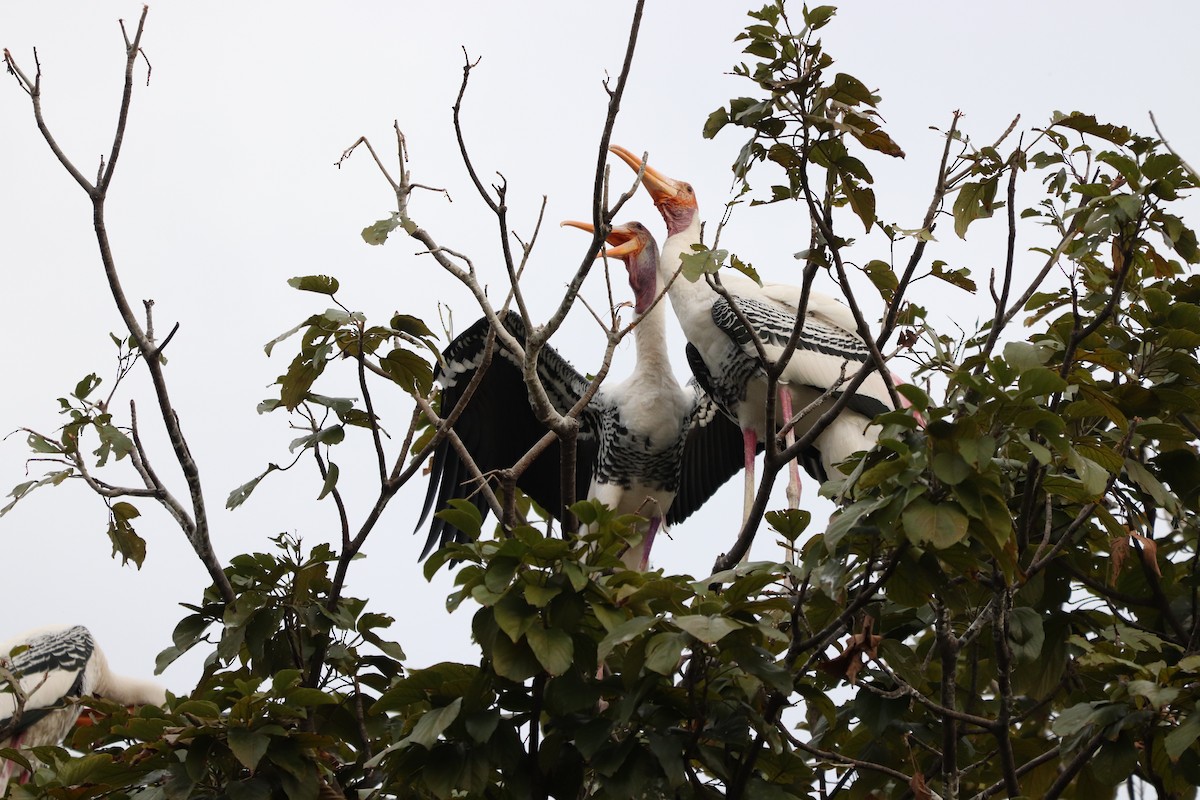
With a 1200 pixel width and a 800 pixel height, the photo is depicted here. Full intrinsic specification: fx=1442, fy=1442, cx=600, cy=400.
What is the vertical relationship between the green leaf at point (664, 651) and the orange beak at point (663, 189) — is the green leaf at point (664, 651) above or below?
below

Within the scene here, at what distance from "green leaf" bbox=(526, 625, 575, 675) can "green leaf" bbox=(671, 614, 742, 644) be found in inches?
7.9

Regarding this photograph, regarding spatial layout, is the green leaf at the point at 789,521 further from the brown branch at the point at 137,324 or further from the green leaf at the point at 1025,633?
the brown branch at the point at 137,324

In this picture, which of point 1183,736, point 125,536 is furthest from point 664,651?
point 125,536

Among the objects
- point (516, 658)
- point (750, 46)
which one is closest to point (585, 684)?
point (516, 658)

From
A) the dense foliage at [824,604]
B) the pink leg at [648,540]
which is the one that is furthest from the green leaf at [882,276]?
the pink leg at [648,540]

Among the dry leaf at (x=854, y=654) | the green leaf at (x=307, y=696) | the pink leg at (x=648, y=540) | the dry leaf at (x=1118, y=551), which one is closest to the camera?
the green leaf at (x=307, y=696)

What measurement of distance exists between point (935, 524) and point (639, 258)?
139 inches

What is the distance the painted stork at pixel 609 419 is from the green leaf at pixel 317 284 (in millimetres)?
2008

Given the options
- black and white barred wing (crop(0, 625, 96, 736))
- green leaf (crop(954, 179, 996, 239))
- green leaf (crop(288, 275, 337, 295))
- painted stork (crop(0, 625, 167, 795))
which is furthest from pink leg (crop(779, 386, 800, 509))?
black and white barred wing (crop(0, 625, 96, 736))

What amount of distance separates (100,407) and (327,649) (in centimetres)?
85

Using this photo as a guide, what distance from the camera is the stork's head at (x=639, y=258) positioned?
19.1ft

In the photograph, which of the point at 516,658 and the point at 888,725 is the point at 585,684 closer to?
the point at 516,658

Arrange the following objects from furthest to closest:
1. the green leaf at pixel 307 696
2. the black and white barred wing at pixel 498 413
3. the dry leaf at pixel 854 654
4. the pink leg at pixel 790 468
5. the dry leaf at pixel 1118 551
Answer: the black and white barred wing at pixel 498 413 → the pink leg at pixel 790 468 → the dry leaf at pixel 1118 551 → the dry leaf at pixel 854 654 → the green leaf at pixel 307 696

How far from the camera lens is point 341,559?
135 inches
